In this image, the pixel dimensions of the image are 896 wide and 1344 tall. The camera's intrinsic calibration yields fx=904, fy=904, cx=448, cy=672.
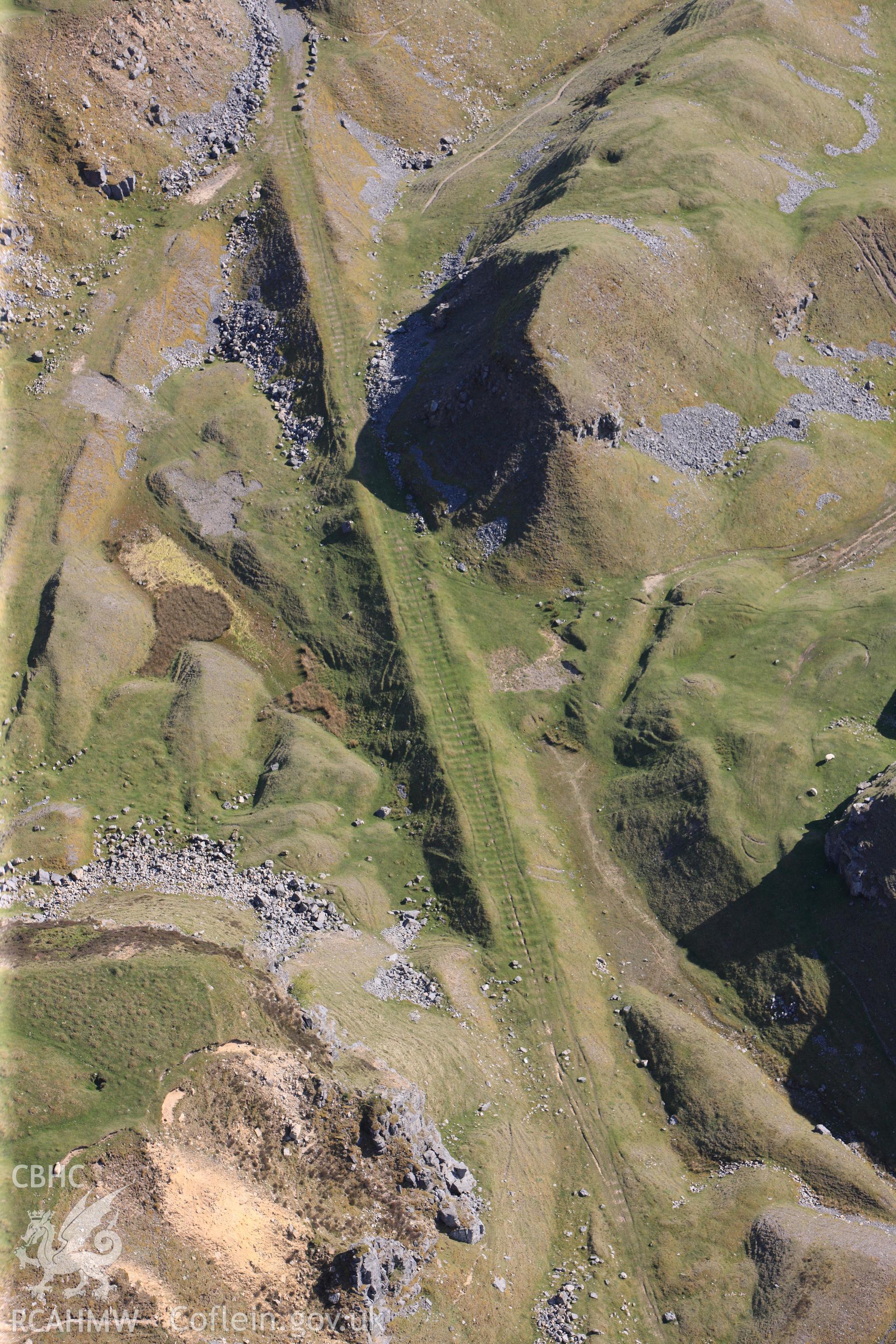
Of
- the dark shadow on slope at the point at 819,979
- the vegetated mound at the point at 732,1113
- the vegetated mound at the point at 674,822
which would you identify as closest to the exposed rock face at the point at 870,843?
the dark shadow on slope at the point at 819,979

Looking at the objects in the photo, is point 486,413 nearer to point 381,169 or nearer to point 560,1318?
point 381,169

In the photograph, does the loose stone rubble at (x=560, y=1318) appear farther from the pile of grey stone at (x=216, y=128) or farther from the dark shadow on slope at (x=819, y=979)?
the pile of grey stone at (x=216, y=128)

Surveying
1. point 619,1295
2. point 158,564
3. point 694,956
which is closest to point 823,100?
point 158,564

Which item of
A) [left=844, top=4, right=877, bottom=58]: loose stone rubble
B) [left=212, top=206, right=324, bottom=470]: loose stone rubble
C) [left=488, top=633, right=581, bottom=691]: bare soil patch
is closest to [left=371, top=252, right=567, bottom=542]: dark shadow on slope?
[left=212, top=206, right=324, bottom=470]: loose stone rubble

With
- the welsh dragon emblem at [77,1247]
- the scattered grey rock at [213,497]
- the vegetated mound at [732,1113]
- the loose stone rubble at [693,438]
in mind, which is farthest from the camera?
the scattered grey rock at [213,497]

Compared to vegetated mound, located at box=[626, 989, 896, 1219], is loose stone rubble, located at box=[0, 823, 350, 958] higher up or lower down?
lower down

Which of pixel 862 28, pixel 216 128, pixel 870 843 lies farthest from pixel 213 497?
pixel 862 28

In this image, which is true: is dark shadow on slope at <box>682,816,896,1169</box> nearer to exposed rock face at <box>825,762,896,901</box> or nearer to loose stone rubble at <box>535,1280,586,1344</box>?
exposed rock face at <box>825,762,896,901</box>
